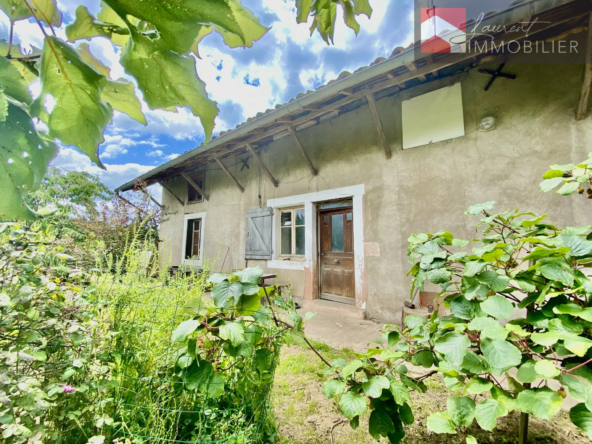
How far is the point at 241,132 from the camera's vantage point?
4.58 m

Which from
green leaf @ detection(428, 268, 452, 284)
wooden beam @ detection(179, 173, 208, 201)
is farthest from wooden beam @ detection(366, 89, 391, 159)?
wooden beam @ detection(179, 173, 208, 201)

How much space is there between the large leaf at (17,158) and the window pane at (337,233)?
14.6 ft

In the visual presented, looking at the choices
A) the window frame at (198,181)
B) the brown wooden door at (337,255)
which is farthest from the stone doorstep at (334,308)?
the window frame at (198,181)

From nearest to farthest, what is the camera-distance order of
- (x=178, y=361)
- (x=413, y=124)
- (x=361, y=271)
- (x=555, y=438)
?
(x=178, y=361) < (x=555, y=438) < (x=413, y=124) < (x=361, y=271)

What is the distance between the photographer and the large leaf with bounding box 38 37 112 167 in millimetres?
288

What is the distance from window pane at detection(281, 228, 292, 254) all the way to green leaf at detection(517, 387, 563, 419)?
4621 mm

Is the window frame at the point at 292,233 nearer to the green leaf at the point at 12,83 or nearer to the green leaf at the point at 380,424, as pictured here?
the green leaf at the point at 380,424

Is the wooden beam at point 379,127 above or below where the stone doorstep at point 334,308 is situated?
above

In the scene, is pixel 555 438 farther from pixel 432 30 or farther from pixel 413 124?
pixel 432 30

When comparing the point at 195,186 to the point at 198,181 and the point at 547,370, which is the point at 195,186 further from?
the point at 547,370

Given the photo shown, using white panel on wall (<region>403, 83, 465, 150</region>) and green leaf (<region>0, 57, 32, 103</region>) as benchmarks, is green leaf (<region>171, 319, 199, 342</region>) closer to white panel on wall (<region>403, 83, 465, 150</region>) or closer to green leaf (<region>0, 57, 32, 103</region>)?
green leaf (<region>0, 57, 32, 103</region>)

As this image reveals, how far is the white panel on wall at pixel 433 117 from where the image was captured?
11.2 feet

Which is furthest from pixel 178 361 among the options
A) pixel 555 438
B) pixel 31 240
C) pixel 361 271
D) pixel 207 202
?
pixel 207 202

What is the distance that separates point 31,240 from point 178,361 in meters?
0.99
